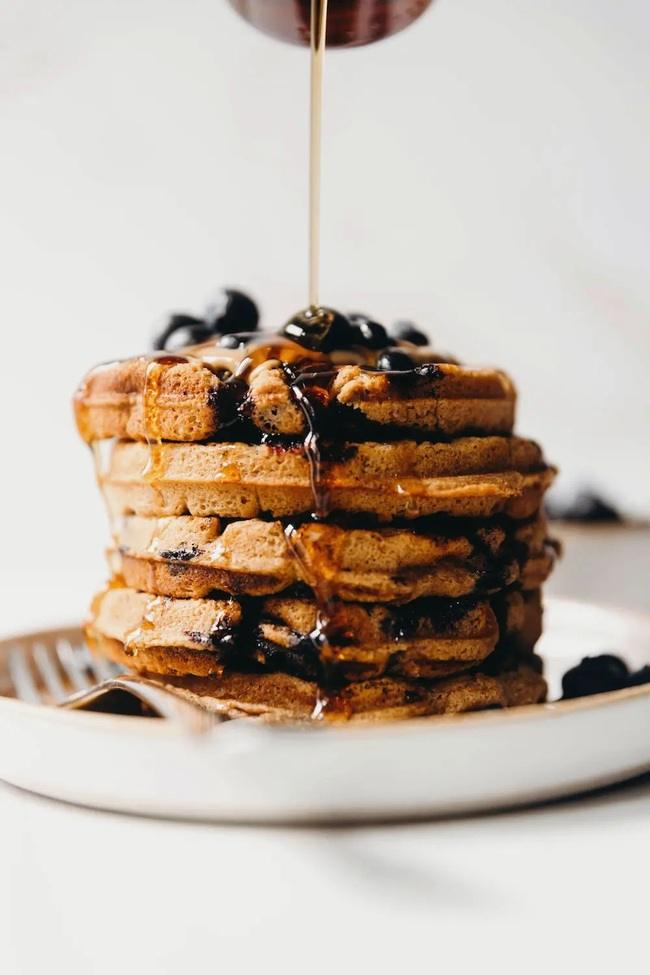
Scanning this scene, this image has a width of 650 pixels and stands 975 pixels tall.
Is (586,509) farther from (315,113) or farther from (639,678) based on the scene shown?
(315,113)

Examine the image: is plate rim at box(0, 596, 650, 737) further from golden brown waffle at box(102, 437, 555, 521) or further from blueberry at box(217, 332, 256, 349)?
blueberry at box(217, 332, 256, 349)

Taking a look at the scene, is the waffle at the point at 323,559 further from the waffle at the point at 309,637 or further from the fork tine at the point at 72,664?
the fork tine at the point at 72,664

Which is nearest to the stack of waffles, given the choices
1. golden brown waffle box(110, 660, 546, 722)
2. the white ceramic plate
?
golden brown waffle box(110, 660, 546, 722)

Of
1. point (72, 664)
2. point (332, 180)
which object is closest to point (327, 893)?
point (72, 664)

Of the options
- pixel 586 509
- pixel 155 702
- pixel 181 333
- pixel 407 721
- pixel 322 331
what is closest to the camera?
pixel 407 721

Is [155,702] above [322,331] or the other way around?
the other way around
